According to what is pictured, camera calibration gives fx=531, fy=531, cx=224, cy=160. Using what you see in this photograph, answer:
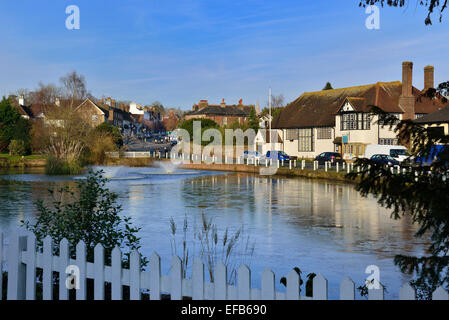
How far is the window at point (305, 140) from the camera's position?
6922 centimetres

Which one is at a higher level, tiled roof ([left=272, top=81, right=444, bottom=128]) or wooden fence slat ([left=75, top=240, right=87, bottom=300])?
tiled roof ([left=272, top=81, right=444, bottom=128])

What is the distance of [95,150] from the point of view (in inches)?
2178

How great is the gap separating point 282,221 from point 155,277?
1511 cm

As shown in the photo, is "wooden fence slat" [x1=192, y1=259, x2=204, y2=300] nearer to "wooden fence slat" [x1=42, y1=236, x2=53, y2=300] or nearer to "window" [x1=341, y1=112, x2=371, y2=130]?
"wooden fence slat" [x1=42, y1=236, x2=53, y2=300]

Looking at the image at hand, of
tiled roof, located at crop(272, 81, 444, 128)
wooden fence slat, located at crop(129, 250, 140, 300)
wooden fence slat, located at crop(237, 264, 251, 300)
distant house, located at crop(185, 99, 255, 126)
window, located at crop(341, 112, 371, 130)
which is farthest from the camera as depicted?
distant house, located at crop(185, 99, 255, 126)

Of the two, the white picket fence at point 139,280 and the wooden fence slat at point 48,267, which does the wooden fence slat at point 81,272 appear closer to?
the white picket fence at point 139,280

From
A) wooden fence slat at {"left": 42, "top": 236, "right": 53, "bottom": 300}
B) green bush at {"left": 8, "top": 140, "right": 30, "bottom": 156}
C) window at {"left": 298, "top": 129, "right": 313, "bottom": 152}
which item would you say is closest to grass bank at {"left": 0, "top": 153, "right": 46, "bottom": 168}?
green bush at {"left": 8, "top": 140, "right": 30, "bottom": 156}

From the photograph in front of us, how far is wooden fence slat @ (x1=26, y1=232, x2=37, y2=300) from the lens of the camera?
5.75 meters

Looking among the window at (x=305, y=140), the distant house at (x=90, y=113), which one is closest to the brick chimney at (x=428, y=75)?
the window at (x=305, y=140)

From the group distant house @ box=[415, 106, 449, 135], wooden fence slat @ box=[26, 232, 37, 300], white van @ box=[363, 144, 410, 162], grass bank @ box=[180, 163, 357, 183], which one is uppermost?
distant house @ box=[415, 106, 449, 135]

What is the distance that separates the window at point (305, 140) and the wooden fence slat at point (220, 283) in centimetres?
6520

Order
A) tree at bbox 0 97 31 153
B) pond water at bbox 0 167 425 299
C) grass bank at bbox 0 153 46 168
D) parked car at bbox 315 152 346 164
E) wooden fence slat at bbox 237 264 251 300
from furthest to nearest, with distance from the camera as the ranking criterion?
1. tree at bbox 0 97 31 153
2. grass bank at bbox 0 153 46 168
3. parked car at bbox 315 152 346 164
4. pond water at bbox 0 167 425 299
5. wooden fence slat at bbox 237 264 251 300

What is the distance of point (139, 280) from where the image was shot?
16.6 ft

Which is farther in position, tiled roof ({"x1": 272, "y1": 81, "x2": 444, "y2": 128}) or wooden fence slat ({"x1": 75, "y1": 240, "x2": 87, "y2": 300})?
tiled roof ({"x1": 272, "y1": 81, "x2": 444, "y2": 128})
